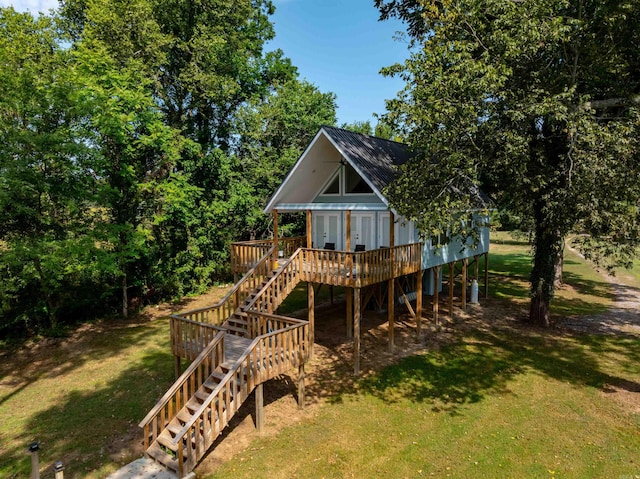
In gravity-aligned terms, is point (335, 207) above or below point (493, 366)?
above

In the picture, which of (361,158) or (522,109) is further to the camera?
(361,158)

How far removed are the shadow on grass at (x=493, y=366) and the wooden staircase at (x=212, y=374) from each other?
3.54 metres

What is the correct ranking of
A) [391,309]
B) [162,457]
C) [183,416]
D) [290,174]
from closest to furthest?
[162,457], [183,416], [391,309], [290,174]

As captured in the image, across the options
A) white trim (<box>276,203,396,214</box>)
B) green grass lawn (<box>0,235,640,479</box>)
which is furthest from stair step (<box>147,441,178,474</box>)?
white trim (<box>276,203,396,214</box>)

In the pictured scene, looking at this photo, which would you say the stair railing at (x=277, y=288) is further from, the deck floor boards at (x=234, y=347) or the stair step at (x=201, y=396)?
the stair step at (x=201, y=396)

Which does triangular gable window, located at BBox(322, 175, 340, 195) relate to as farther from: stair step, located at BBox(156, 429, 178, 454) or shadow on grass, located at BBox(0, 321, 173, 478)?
stair step, located at BBox(156, 429, 178, 454)

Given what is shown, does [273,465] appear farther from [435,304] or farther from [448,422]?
[435,304]

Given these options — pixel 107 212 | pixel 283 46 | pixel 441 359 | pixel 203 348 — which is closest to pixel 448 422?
pixel 441 359

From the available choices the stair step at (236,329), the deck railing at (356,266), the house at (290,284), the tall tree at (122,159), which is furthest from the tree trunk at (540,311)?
the tall tree at (122,159)

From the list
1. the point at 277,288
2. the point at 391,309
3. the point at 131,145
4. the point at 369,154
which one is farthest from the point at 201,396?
the point at 131,145

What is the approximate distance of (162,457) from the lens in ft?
26.4

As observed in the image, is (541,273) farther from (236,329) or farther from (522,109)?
(236,329)

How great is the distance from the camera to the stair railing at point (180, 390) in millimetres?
8258

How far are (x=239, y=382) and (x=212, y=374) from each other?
773 mm
